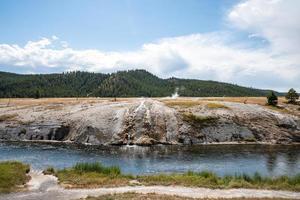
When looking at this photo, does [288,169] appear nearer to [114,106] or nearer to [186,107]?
[186,107]

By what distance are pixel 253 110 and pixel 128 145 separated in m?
35.4

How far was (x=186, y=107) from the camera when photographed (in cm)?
10294

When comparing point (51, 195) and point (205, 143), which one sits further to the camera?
point (205, 143)

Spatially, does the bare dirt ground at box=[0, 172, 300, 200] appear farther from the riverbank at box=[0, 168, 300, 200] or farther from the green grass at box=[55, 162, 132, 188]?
the green grass at box=[55, 162, 132, 188]

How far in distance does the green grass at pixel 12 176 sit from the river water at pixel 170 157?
11114mm

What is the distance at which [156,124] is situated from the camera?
306 ft

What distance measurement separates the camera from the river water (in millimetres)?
60156

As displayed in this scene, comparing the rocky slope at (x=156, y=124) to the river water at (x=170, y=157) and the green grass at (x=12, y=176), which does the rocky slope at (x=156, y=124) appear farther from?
the green grass at (x=12, y=176)

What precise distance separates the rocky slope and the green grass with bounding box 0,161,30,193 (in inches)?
1648

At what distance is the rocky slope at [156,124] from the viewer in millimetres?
90562

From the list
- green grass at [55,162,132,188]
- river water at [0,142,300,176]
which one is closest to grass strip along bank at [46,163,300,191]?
green grass at [55,162,132,188]

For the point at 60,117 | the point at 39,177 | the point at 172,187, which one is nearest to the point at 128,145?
the point at 60,117

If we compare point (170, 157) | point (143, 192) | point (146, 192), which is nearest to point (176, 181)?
point (146, 192)

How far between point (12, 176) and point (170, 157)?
34.2 m
